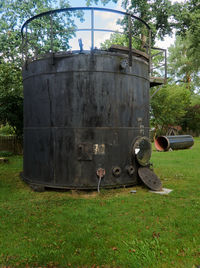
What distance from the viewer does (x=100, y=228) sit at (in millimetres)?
5148

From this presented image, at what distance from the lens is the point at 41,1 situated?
20812mm

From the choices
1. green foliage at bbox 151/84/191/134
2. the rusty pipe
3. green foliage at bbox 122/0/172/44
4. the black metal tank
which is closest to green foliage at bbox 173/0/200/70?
green foliage at bbox 122/0/172/44

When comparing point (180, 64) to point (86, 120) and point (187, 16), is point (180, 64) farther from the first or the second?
point (86, 120)

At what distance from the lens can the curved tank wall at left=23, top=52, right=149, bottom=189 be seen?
7777mm

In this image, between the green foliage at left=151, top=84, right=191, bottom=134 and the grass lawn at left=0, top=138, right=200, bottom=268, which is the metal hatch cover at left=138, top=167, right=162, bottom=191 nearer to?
the grass lawn at left=0, top=138, right=200, bottom=268

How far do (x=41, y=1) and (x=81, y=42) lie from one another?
1628cm

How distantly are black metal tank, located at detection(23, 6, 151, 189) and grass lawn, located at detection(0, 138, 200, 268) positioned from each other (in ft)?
2.32

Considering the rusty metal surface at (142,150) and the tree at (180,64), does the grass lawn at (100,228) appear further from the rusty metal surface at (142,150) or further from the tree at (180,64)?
the tree at (180,64)

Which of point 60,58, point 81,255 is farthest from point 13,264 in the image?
point 60,58

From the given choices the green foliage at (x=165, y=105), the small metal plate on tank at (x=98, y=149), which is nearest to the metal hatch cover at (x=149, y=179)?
the small metal plate on tank at (x=98, y=149)

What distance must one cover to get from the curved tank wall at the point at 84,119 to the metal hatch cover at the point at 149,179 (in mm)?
309

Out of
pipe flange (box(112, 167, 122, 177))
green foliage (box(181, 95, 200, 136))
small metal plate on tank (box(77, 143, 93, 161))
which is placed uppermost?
green foliage (box(181, 95, 200, 136))

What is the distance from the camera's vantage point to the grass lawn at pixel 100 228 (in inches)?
158

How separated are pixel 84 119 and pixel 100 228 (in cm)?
373
